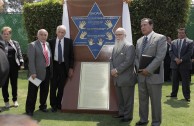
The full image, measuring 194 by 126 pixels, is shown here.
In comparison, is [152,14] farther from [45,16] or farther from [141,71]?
[141,71]

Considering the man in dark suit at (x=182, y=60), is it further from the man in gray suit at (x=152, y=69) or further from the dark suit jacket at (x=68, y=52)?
the dark suit jacket at (x=68, y=52)

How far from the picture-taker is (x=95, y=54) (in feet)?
22.0

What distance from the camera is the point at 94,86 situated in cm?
653

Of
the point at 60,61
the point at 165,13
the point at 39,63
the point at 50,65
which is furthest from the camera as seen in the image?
the point at 165,13

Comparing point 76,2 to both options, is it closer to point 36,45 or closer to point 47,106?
point 36,45

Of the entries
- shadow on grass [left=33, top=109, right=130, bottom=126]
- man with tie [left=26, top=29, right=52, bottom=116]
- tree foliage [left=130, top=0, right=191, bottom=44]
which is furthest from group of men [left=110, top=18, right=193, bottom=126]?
tree foliage [left=130, top=0, right=191, bottom=44]

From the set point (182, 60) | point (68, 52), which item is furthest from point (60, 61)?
point (182, 60)

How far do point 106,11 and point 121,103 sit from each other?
1.96m

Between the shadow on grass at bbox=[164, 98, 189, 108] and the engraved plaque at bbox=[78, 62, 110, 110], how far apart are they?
168 centimetres

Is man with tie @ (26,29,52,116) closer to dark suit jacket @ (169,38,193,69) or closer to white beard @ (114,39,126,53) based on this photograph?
white beard @ (114,39,126,53)

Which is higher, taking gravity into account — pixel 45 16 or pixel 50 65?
pixel 45 16

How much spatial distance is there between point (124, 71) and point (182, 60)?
8.31 feet

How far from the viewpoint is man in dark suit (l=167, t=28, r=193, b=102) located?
25.2 ft

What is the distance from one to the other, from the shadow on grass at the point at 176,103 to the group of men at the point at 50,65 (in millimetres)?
2401
